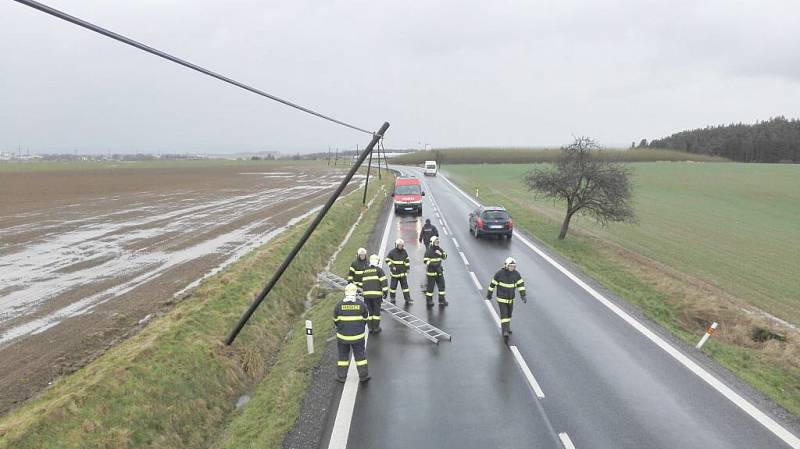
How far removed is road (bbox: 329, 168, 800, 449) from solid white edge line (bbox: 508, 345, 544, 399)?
21mm

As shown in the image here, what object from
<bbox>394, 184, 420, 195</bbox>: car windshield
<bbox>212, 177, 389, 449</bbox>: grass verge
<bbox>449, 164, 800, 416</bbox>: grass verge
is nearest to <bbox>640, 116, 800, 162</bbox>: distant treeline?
<bbox>449, 164, 800, 416</bbox>: grass verge

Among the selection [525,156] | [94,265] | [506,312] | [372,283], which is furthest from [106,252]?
[525,156]

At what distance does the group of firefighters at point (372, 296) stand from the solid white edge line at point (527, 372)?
19.7 inches

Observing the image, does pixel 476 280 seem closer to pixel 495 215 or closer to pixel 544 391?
pixel 544 391

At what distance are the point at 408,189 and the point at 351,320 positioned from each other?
819 inches

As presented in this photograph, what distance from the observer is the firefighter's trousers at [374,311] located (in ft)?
31.3

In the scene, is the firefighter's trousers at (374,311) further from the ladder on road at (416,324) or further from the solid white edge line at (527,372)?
the solid white edge line at (527,372)

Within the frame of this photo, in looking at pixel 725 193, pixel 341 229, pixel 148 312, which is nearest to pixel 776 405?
pixel 148 312

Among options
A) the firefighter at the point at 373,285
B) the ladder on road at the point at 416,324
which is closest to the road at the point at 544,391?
the ladder on road at the point at 416,324

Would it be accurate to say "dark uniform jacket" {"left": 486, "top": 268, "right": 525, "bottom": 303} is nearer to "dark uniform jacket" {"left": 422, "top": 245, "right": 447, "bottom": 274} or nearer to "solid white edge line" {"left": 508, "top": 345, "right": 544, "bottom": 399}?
"solid white edge line" {"left": 508, "top": 345, "right": 544, "bottom": 399}

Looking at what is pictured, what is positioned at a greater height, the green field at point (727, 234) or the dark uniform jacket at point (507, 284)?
the dark uniform jacket at point (507, 284)

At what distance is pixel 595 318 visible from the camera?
35.4 ft

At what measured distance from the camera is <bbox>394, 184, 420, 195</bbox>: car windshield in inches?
1085

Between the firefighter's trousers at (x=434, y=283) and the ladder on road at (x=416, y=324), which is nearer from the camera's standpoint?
the ladder on road at (x=416, y=324)
